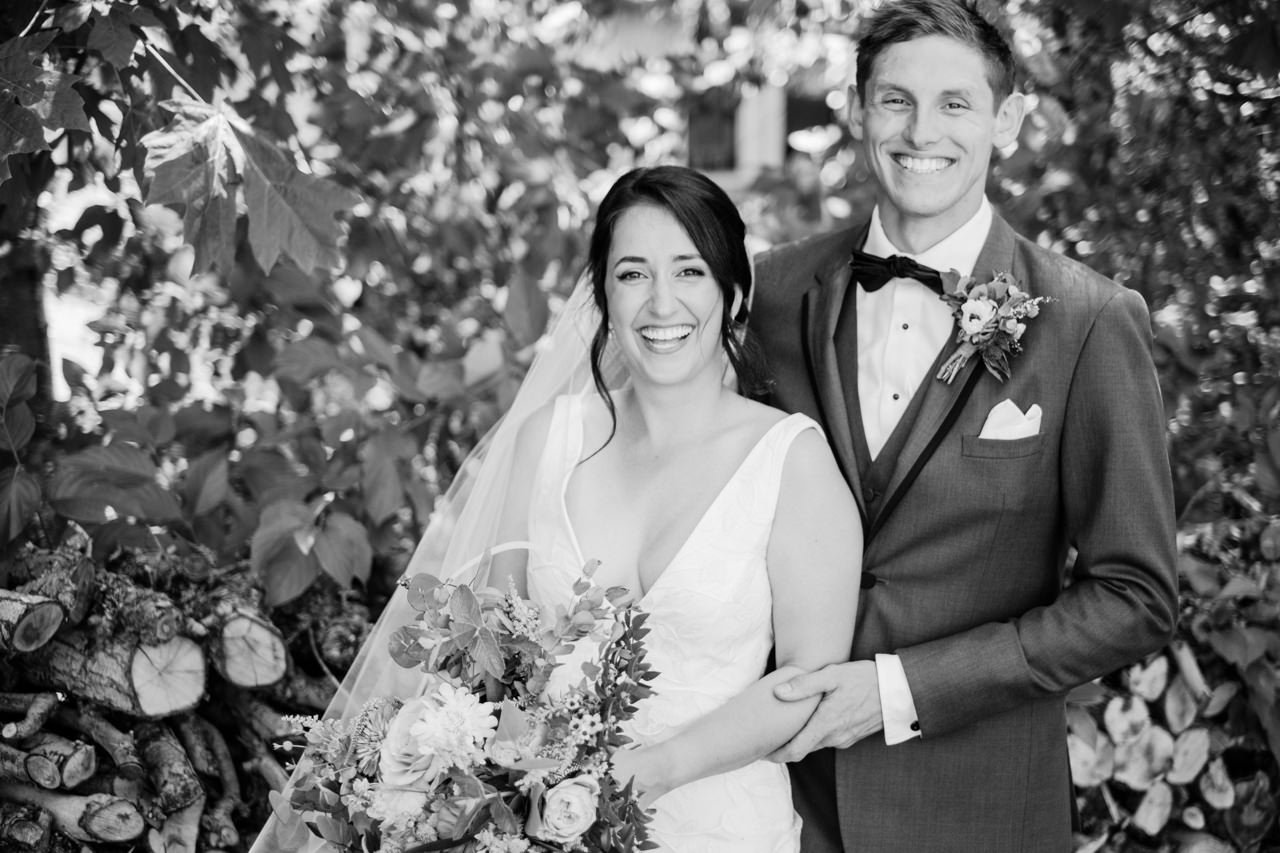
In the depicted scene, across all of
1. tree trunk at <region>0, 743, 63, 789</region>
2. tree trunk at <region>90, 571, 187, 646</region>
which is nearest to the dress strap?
tree trunk at <region>90, 571, 187, 646</region>

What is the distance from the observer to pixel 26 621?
2342mm

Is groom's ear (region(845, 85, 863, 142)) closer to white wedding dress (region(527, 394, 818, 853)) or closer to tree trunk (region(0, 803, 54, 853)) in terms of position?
white wedding dress (region(527, 394, 818, 853))

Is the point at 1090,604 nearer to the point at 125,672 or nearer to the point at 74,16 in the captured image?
the point at 125,672

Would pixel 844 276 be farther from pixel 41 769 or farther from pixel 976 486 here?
pixel 41 769

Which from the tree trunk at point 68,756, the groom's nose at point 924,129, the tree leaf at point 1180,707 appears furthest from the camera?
the tree leaf at point 1180,707

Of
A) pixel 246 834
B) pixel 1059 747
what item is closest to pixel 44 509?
pixel 246 834

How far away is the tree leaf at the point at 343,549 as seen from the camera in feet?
8.86

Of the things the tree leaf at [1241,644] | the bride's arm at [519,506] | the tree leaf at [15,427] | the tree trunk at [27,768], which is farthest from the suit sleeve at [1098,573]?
the tree leaf at [15,427]

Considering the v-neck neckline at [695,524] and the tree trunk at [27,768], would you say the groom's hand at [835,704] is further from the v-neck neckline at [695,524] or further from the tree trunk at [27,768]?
the tree trunk at [27,768]

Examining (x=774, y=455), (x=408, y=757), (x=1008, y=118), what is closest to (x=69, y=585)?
(x=408, y=757)

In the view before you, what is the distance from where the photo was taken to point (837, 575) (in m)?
2.09

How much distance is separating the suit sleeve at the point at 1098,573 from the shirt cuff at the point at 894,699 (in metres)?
0.02

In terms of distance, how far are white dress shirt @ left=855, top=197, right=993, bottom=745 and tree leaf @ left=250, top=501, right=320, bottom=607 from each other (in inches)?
52.5

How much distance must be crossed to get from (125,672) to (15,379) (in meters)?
0.71
